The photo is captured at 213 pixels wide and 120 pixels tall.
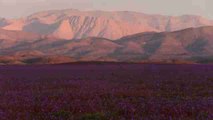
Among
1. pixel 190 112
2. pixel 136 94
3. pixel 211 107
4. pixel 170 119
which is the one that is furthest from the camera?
pixel 136 94

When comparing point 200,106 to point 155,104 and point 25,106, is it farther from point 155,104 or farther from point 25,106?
point 25,106

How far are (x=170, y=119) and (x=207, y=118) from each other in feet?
3.59

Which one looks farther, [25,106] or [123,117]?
[25,106]

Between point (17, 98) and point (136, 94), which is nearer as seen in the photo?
point (17, 98)

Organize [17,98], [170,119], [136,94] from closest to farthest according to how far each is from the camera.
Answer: [170,119] → [17,98] → [136,94]

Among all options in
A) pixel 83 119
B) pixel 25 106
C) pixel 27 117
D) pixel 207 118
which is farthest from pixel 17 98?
pixel 207 118

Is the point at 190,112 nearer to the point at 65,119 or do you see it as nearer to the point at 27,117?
the point at 65,119

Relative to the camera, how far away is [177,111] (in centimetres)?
1386

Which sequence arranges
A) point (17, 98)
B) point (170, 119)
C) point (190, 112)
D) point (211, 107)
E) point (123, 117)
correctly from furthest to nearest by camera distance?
point (17, 98) → point (211, 107) → point (190, 112) → point (123, 117) → point (170, 119)

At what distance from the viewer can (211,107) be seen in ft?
48.8

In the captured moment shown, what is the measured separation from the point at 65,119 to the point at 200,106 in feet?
17.6

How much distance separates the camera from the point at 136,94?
21.2 metres

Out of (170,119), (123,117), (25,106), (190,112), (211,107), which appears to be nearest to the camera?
(170,119)

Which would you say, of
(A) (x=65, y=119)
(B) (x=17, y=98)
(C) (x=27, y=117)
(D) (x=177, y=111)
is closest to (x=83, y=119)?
(A) (x=65, y=119)
